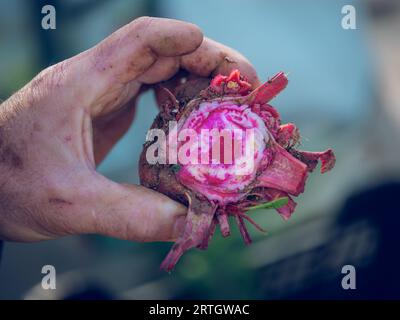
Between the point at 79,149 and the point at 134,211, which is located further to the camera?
the point at 79,149

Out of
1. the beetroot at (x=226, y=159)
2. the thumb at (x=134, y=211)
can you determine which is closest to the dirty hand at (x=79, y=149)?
the thumb at (x=134, y=211)

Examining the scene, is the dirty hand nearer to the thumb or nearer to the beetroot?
the thumb

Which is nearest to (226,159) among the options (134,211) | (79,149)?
(134,211)

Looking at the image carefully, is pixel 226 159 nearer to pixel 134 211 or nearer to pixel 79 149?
pixel 134 211

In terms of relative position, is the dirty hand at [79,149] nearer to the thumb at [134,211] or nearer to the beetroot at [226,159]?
the thumb at [134,211]

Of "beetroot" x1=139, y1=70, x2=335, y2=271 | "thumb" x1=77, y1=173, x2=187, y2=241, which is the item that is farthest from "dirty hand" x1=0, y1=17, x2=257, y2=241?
"beetroot" x1=139, y1=70, x2=335, y2=271
